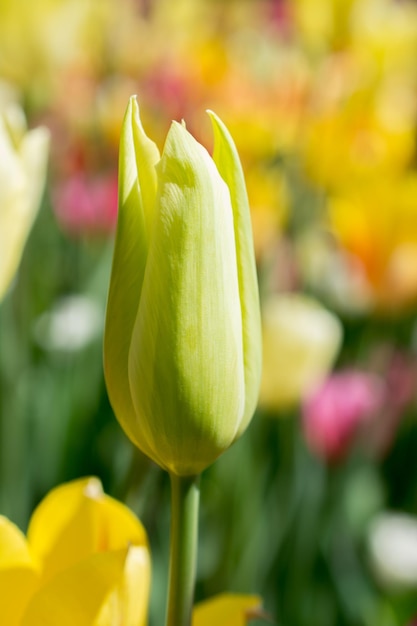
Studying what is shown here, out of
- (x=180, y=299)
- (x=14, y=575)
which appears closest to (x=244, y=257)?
(x=180, y=299)

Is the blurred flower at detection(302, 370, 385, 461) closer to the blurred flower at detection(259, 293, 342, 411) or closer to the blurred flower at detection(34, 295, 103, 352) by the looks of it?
the blurred flower at detection(259, 293, 342, 411)

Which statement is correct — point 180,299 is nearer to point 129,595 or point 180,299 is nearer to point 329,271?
point 129,595

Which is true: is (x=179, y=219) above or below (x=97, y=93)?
below

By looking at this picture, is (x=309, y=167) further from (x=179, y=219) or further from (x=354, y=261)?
(x=179, y=219)

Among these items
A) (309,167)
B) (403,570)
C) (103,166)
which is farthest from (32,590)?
(103,166)

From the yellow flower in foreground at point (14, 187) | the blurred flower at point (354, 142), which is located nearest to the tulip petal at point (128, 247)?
the yellow flower in foreground at point (14, 187)

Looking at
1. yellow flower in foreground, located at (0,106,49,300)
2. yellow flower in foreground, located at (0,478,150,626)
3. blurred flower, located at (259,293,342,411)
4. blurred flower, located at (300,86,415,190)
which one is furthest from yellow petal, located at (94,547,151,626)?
blurred flower, located at (300,86,415,190)
